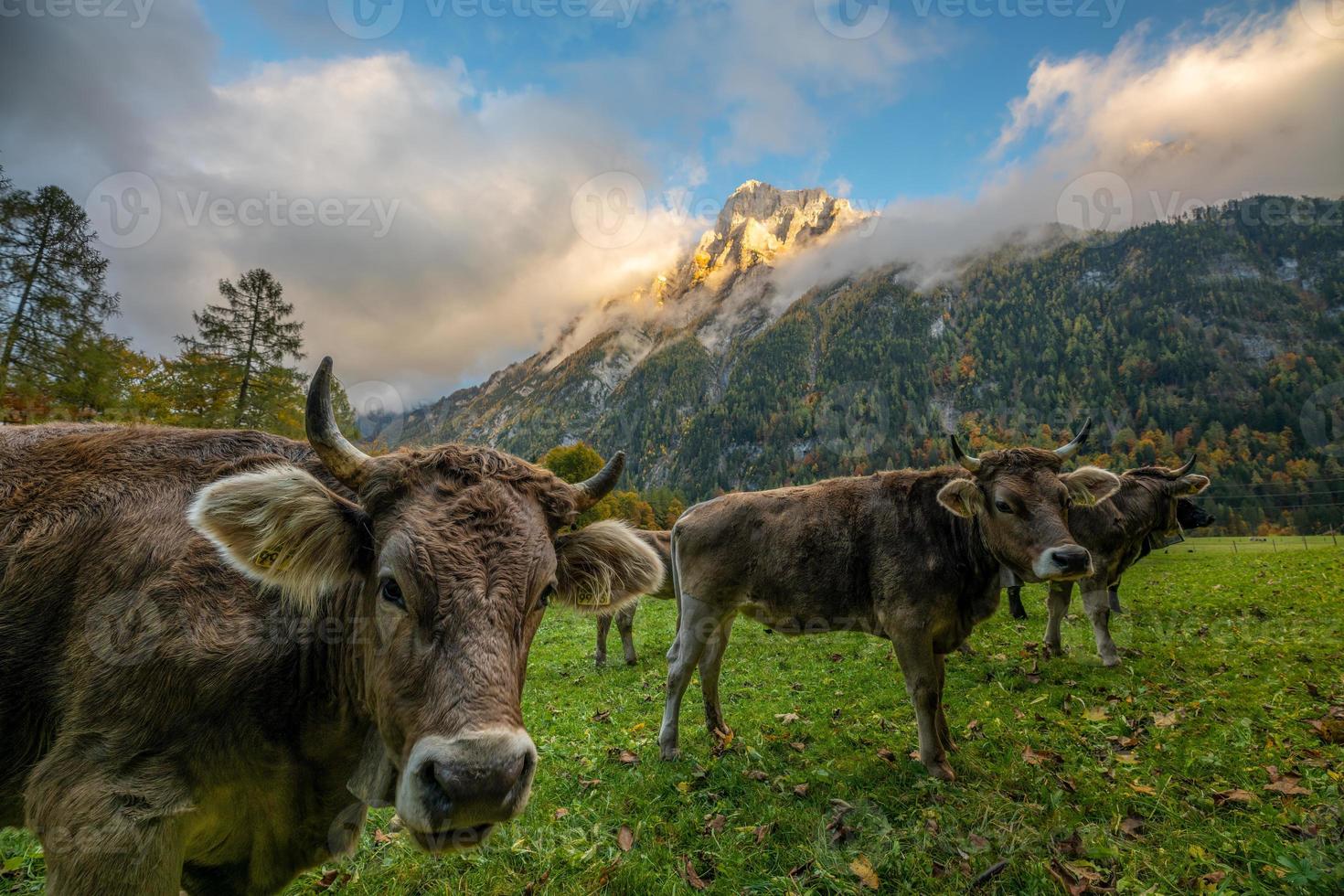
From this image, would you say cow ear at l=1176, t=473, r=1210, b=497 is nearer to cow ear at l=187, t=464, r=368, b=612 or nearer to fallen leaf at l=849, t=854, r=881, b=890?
fallen leaf at l=849, t=854, r=881, b=890

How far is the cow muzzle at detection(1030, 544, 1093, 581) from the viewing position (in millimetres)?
5504

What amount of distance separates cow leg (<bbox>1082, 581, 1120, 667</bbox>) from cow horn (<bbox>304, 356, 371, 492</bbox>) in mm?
10277

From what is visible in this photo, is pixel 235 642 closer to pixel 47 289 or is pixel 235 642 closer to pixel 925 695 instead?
pixel 925 695

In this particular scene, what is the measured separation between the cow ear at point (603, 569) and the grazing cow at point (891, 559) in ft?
11.3

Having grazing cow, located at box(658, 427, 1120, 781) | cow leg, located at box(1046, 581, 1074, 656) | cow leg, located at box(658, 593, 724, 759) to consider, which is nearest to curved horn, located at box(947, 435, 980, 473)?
grazing cow, located at box(658, 427, 1120, 781)

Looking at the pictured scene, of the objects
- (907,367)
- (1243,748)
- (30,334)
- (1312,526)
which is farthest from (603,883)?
(907,367)

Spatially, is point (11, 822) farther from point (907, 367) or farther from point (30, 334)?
point (907, 367)

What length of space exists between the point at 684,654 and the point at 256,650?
489cm

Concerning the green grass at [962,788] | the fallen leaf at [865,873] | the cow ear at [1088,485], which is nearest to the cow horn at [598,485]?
the green grass at [962,788]

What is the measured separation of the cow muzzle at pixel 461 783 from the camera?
6.63ft

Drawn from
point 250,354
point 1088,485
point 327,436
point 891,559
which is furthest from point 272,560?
point 250,354

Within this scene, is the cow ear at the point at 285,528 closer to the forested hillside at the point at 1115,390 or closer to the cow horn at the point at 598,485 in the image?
the cow horn at the point at 598,485

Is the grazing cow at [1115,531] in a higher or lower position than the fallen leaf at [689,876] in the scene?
higher

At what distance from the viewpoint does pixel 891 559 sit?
6309mm
